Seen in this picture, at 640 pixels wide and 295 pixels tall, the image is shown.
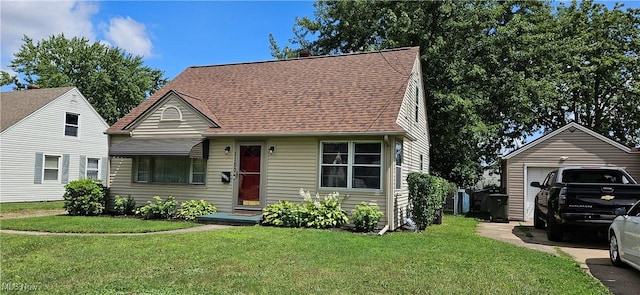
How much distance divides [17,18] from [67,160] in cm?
1334

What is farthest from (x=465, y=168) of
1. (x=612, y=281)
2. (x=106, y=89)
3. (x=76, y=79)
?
(x=76, y=79)

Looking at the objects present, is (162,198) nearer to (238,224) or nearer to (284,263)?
(238,224)

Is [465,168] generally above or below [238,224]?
above

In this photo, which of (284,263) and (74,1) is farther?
(74,1)

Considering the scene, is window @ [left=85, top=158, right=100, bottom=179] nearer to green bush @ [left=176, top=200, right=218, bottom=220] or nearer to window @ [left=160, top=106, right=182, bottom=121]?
window @ [left=160, top=106, right=182, bottom=121]

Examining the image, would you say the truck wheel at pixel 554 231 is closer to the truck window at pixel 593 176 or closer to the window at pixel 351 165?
the truck window at pixel 593 176

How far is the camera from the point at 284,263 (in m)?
6.69

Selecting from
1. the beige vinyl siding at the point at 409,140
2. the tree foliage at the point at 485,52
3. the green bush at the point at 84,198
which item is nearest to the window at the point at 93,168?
the green bush at the point at 84,198

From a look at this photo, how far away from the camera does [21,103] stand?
70.9 feet

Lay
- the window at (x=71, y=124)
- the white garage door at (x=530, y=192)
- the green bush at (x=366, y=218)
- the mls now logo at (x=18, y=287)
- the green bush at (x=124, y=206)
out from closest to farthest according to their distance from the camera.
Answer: the mls now logo at (x=18, y=287)
the green bush at (x=366, y=218)
the green bush at (x=124, y=206)
the white garage door at (x=530, y=192)
the window at (x=71, y=124)

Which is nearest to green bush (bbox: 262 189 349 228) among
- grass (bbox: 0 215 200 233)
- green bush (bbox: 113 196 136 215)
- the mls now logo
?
grass (bbox: 0 215 200 233)

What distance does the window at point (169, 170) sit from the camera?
13.1m

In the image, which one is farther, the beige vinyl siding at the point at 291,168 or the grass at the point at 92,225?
the beige vinyl siding at the point at 291,168

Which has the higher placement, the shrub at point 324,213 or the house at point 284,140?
the house at point 284,140
